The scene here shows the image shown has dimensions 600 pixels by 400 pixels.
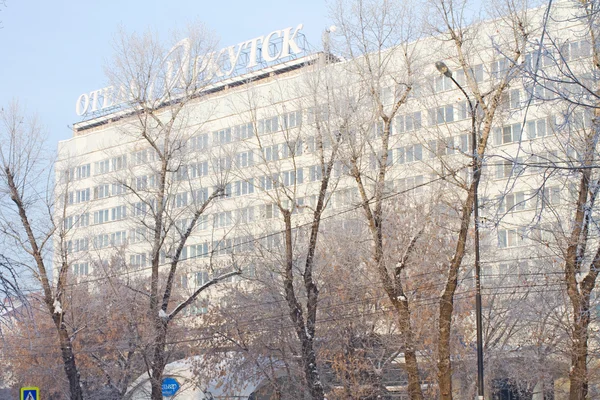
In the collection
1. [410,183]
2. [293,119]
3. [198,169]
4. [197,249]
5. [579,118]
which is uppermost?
[293,119]

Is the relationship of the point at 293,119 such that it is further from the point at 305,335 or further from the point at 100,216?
the point at 100,216

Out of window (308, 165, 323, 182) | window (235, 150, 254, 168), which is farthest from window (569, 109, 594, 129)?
window (235, 150, 254, 168)

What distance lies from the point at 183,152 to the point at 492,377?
15.8m

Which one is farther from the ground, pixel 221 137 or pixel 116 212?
pixel 116 212

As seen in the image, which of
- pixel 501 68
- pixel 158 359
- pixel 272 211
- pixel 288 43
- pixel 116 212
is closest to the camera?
pixel 501 68

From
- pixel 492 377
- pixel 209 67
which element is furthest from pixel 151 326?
pixel 492 377

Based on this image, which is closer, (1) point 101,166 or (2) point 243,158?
(2) point 243,158

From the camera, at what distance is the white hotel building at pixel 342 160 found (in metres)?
Answer: 15.4

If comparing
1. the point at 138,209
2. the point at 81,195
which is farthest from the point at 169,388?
the point at 81,195

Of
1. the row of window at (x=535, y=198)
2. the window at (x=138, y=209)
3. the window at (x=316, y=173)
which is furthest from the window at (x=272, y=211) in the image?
the row of window at (x=535, y=198)

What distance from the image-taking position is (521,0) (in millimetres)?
20609

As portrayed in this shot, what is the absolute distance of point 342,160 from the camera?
2314cm

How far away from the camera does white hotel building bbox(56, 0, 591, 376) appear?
15.4 m

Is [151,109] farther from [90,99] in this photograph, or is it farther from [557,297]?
[90,99]
